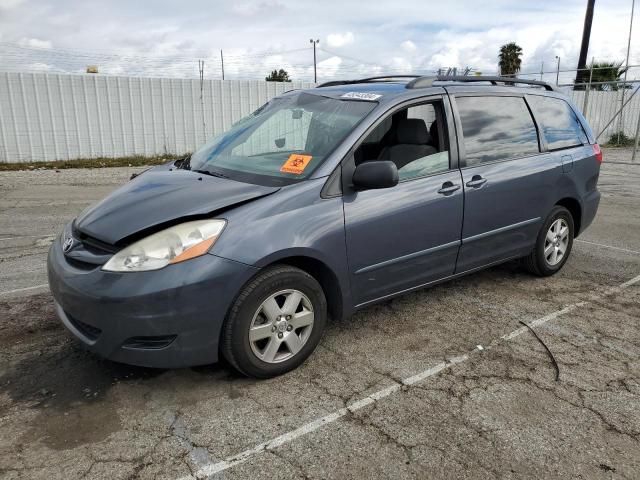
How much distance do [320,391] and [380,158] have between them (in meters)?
1.69

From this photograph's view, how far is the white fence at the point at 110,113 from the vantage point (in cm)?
1341

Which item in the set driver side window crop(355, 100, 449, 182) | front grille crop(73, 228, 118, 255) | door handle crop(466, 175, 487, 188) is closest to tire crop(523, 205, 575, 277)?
door handle crop(466, 175, 487, 188)

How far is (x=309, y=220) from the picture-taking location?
3.08 metres

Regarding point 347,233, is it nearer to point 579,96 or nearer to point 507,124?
point 507,124

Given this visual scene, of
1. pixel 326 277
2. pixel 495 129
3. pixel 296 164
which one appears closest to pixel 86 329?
pixel 326 277

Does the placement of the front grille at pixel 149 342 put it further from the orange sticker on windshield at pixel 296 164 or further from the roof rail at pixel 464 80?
the roof rail at pixel 464 80

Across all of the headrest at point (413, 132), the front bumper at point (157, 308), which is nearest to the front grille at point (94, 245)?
the front bumper at point (157, 308)

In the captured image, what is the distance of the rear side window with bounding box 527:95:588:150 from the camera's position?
4.66m

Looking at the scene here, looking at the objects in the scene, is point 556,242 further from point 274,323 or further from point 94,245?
point 94,245

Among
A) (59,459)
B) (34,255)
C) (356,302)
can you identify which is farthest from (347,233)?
(34,255)

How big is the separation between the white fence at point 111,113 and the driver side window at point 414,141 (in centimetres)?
1251

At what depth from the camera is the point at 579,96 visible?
2225 cm

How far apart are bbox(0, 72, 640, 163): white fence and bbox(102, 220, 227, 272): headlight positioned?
42.1 feet

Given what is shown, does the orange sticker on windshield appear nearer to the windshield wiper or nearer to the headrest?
the windshield wiper
